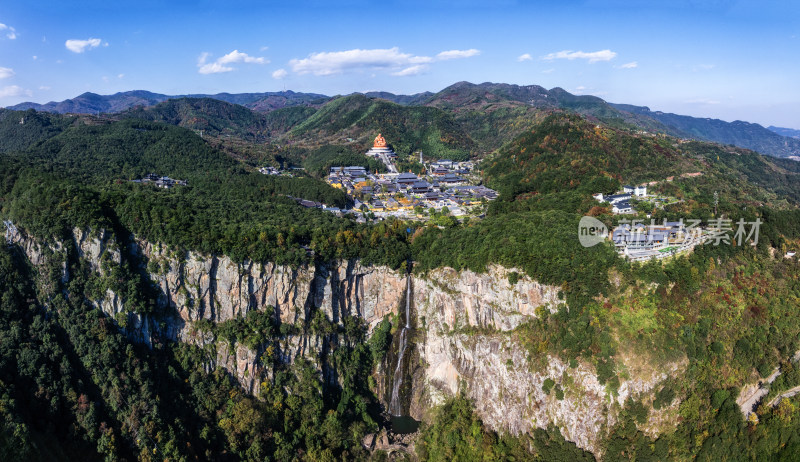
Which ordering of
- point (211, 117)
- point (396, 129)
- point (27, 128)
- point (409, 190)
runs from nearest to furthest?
point (409, 190)
point (27, 128)
point (396, 129)
point (211, 117)

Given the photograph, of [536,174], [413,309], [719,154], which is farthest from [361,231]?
[719,154]

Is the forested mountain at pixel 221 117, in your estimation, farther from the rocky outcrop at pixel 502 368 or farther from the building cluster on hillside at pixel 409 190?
the rocky outcrop at pixel 502 368

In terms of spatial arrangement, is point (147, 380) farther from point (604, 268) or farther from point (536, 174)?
point (536, 174)

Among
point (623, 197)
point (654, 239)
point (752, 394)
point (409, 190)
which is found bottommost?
point (752, 394)

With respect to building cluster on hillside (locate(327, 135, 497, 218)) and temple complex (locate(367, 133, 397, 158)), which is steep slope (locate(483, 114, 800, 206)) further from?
temple complex (locate(367, 133, 397, 158))

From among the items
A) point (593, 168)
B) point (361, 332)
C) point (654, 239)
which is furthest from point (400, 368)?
point (593, 168)

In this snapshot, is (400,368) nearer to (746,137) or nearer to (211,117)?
(211,117)
